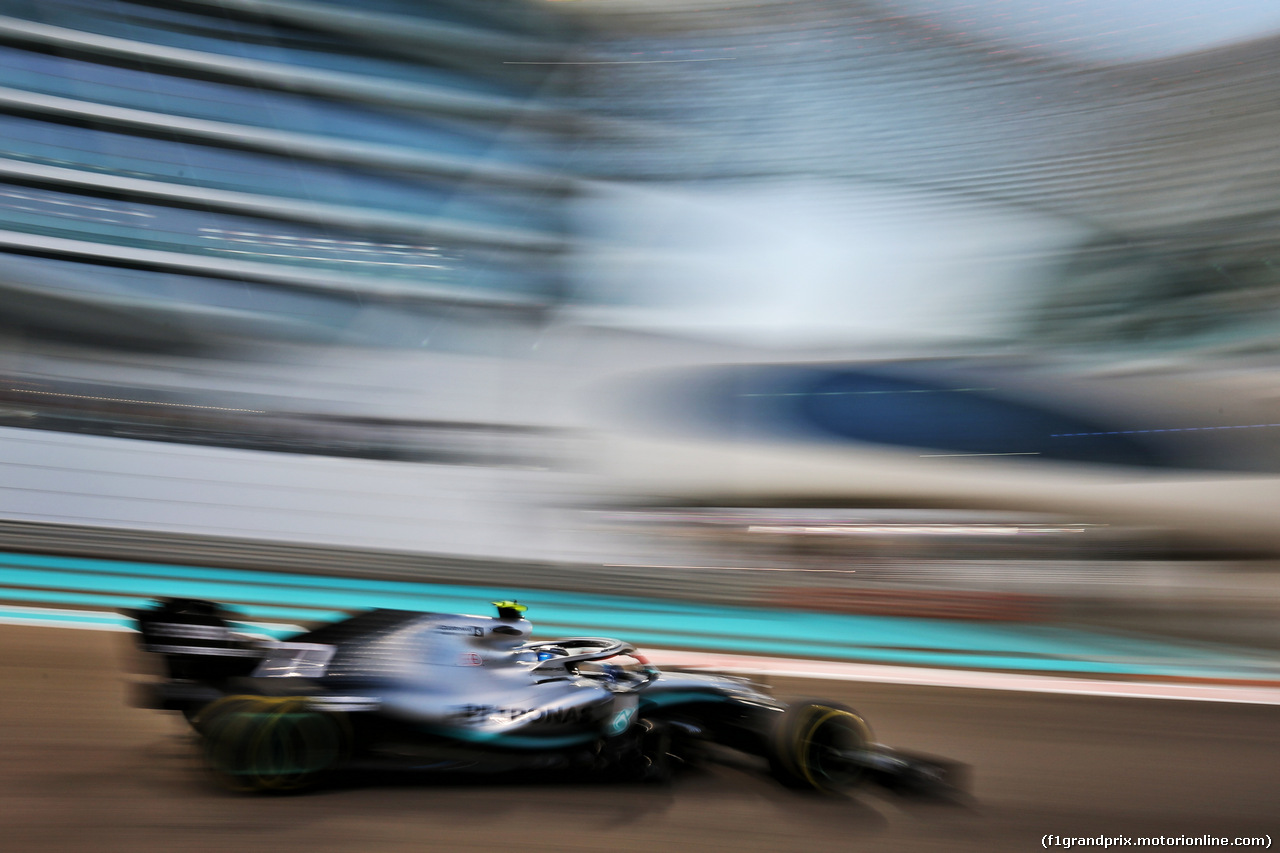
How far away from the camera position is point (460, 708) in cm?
278

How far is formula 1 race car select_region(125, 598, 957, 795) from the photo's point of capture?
2615 millimetres

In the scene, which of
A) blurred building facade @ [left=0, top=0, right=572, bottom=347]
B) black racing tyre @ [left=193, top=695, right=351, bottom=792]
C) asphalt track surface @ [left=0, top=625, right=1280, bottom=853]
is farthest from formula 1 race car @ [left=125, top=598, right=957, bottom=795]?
blurred building facade @ [left=0, top=0, right=572, bottom=347]

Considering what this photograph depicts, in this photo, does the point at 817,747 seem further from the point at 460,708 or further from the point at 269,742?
the point at 269,742

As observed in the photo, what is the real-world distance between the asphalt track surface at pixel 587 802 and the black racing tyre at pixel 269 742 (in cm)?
8

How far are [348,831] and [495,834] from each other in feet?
1.34

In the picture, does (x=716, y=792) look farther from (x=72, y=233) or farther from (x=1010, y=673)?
(x=72, y=233)

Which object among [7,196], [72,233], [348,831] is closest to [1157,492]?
[348,831]

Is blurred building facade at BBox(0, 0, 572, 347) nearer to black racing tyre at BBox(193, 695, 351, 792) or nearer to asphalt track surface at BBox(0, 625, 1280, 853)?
asphalt track surface at BBox(0, 625, 1280, 853)

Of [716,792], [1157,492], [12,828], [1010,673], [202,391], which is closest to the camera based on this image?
[12,828]

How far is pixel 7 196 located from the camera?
16.3 m

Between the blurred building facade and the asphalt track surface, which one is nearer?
the asphalt track surface

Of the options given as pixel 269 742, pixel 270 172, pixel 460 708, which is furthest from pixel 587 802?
pixel 270 172

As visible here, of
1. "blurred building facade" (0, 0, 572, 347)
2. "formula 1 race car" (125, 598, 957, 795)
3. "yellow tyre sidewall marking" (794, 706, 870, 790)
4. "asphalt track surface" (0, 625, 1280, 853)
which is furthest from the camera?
"blurred building facade" (0, 0, 572, 347)

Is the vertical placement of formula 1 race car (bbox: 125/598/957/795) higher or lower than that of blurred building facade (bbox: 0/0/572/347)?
lower
